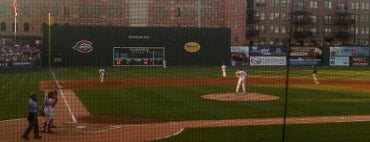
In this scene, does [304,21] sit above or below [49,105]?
above

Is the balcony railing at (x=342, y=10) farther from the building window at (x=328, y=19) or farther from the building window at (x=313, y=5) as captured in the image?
the building window at (x=313, y=5)

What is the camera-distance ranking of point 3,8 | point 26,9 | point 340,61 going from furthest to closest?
point 340,61 → point 3,8 → point 26,9

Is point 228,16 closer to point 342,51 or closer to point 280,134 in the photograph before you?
point 342,51

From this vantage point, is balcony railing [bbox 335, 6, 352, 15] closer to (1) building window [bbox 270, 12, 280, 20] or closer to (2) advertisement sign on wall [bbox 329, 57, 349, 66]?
(2) advertisement sign on wall [bbox 329, 57, 349, 66]

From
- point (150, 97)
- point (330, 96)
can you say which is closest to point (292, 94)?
point (330, 96)

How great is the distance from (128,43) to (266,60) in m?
11.2

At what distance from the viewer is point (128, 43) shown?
35.3 metres

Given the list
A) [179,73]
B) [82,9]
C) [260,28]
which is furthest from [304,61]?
[82,9]

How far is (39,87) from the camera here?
1950 centimetres

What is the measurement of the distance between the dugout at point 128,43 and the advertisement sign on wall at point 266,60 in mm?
2508

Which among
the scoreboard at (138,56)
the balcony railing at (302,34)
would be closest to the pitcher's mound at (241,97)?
the scoreboard at (138,56)

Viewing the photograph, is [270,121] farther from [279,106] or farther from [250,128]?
[279,106]

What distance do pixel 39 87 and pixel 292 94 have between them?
9626mm

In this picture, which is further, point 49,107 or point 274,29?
point 274,29
